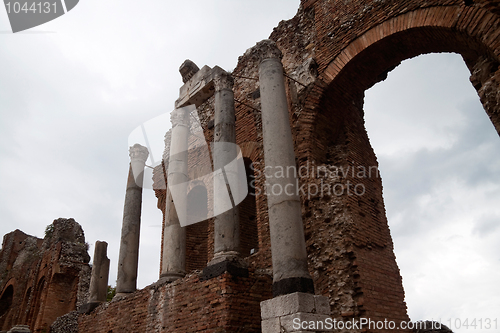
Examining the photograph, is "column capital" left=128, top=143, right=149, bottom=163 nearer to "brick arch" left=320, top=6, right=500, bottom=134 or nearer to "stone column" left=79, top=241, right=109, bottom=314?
"stone column" left=79, top=241, right=109, bottom=314

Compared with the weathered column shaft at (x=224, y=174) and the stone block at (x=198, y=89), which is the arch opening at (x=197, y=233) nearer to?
the stone block at (x=198, y=89)

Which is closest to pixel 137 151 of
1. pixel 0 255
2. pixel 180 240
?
pixel 180 240

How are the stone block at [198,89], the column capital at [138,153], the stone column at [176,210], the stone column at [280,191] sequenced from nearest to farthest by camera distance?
the stone column at [280,191], the stone column at [176,210], the stone block at [198,89], the column capital at [138,153]

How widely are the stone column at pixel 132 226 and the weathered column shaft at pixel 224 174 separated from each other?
344 centimetres

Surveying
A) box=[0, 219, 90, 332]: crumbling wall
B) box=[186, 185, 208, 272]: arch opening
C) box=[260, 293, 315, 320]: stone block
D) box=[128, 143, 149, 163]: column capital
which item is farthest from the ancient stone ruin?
box=[0, 219, 90, 332]: crumbling wall

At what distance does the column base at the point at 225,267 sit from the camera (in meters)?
6.27

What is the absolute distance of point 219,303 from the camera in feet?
19.9

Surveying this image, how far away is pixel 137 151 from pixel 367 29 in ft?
23.2

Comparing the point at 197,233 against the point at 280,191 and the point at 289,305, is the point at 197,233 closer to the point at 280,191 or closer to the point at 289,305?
the point at 280,191

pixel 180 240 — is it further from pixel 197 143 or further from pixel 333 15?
pixel 333 15

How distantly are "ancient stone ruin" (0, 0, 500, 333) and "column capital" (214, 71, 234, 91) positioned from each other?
3cm

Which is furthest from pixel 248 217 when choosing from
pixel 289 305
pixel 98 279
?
pixel 289 305

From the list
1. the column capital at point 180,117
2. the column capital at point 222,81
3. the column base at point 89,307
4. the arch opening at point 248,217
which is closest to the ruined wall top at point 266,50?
the column capital at point 222,81

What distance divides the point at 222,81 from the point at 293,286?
16.7ft
